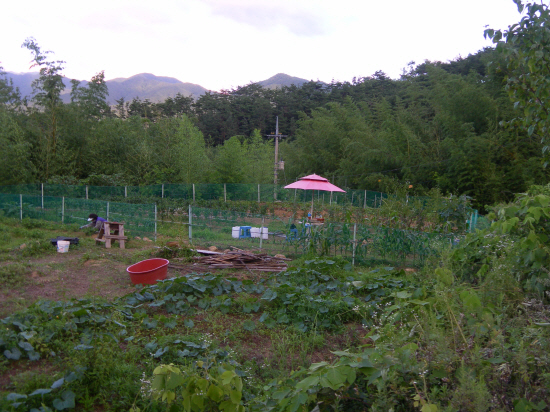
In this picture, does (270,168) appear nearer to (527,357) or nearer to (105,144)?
(105,144)

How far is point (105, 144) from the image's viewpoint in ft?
56.1

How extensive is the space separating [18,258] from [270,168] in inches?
608

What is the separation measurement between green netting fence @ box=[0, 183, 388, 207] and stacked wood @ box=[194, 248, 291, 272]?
4061 mm

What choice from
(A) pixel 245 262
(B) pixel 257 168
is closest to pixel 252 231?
(A) pixel 245 262

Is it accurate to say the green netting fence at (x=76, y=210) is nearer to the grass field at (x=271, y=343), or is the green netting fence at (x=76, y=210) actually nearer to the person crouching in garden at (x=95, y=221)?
the person crouching in garden at (x=95, y=221)

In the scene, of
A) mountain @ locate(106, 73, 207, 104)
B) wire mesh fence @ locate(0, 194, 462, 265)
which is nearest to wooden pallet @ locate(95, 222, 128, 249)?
wire mesh fence @ locate(0, 194, 462, 265)

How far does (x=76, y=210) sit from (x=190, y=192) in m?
4.31

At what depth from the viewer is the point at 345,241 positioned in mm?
7273

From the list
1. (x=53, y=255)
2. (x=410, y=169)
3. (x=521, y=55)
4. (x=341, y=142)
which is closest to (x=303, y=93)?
(x=341, y=142)

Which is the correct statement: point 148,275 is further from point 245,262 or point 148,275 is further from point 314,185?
point 314,185

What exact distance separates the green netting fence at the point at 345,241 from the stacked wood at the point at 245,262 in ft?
2.81

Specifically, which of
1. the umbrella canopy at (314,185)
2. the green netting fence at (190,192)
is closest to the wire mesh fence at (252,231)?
the umbrella canopy at (314,185)

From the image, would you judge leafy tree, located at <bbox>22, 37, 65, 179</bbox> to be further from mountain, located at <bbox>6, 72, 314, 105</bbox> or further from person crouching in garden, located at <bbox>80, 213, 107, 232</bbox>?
mountain, located at <bbox>6, 72, 314, 105</bbox>

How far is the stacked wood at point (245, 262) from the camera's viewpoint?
6523 millimetres
